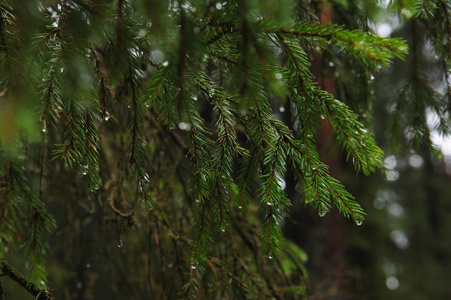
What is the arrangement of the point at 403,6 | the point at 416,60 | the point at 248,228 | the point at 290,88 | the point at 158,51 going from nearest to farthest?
the point at 403,6, the point at 158,51, the point at 290,88, the point at 416,60, the point at 248,228

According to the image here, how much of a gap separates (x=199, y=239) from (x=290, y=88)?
0.68 meters

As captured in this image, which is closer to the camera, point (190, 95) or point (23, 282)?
point (190, 95)

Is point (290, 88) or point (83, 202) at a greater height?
point (290, 88)

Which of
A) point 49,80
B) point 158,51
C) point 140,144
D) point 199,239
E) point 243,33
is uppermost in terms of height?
point 243,33

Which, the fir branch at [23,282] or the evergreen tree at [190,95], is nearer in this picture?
the evergreen tree at [190,95]

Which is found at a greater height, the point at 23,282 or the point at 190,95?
the point at 190,95

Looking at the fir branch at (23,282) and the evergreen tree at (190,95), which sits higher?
the evergreen tree at (190,95)

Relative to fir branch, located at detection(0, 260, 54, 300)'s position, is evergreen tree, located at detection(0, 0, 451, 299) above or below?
above

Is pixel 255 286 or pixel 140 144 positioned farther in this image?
pixel 255 286

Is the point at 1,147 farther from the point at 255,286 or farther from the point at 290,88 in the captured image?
the point at 255,286

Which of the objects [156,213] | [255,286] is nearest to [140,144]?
[156,213]

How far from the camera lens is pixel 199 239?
4.51 ft

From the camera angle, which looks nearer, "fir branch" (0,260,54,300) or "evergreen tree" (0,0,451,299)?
"evergreen tree" (0,0,451,299)

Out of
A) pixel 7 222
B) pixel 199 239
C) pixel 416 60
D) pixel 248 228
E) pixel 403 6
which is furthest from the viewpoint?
pixel 248 228
